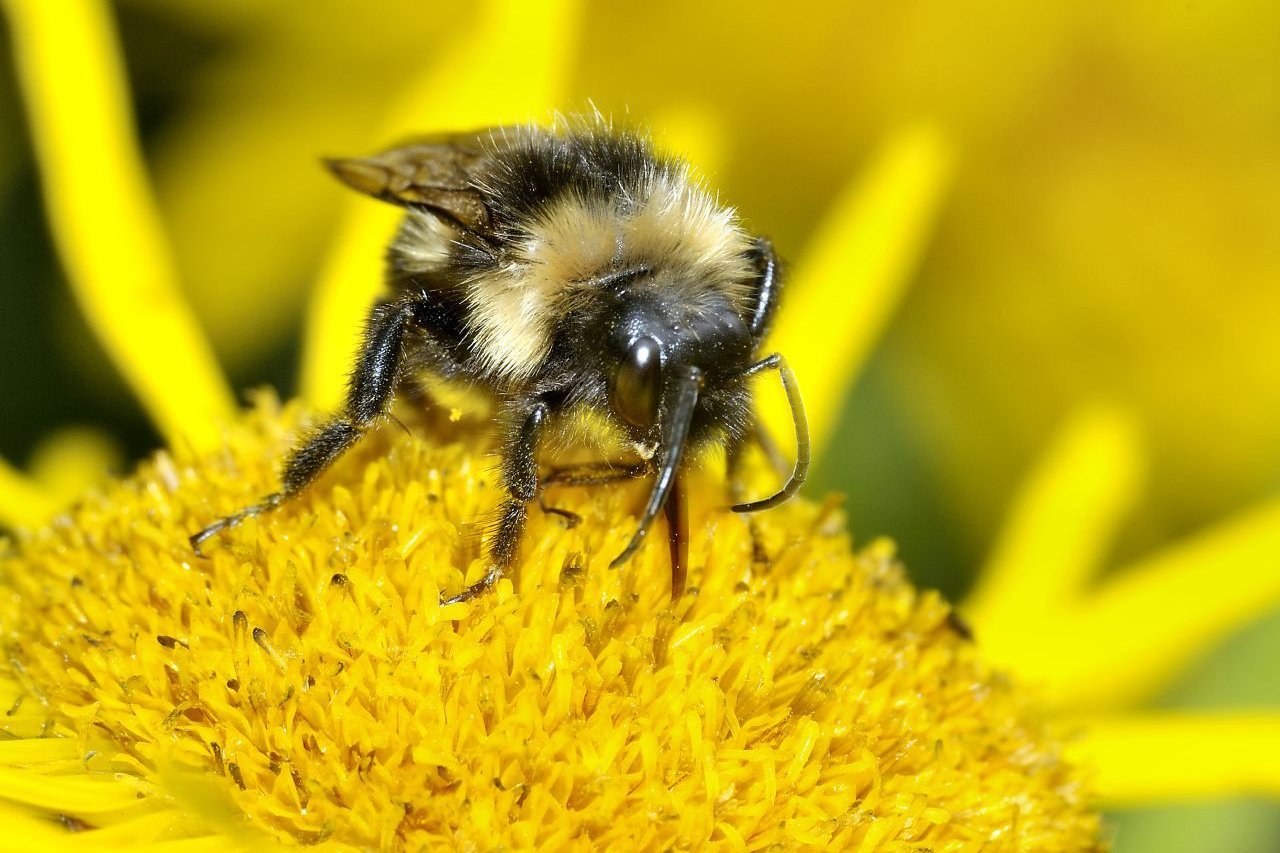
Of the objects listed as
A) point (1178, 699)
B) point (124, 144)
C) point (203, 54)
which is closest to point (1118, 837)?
point (1178, 699)

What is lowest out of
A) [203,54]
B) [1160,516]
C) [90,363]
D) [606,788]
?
[606,788]

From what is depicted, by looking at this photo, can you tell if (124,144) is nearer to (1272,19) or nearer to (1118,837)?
(1118,837)

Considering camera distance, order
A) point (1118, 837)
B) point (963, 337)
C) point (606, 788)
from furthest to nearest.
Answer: point (963, 337) < point (1118, 837) < point (606, 788)

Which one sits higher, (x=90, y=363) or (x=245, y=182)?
(x=245, y=182)

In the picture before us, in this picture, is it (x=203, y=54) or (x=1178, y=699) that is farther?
(x=203, y=54)

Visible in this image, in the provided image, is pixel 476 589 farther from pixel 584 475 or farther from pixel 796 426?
pixel 796 426

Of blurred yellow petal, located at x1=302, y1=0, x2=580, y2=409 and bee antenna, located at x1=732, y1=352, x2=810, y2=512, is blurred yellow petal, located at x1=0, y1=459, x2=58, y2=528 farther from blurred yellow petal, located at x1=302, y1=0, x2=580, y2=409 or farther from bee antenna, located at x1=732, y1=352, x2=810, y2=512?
bee antenna, located at x1=732, y1=352, x2=810, y2=512
